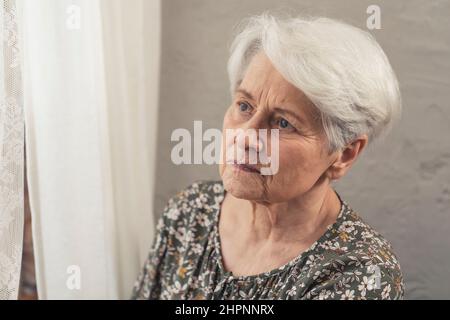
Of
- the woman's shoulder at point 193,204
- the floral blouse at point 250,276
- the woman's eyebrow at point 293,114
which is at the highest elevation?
the woman's eyebrow at point 293,114

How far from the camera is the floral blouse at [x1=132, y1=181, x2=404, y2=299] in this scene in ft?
3.92

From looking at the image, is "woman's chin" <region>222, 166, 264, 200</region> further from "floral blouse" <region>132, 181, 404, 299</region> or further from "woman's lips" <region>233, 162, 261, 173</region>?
"floral blouse" <region>132, 181, 404, 299</region>

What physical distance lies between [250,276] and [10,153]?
0.62m

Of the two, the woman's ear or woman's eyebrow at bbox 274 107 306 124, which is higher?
woman's eyebrow at bbox 274 107 306 124

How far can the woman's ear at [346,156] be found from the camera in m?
1.22

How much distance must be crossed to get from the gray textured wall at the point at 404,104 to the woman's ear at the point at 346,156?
11cm

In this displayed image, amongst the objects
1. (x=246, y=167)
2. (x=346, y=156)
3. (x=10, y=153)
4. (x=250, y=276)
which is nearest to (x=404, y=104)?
(x=346, y=156)

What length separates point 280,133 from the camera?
1.19m

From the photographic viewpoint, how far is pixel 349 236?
127cm

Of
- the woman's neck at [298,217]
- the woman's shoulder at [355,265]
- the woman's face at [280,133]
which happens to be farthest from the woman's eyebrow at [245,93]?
the woman's shoulder at [355,265]

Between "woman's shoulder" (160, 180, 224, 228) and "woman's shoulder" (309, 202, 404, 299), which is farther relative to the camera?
"woman's shoulder" (160, 180, 224, 228)

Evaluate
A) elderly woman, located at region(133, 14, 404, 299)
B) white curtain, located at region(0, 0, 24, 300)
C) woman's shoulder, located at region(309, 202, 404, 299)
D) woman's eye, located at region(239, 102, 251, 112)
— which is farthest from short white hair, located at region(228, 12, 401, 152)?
white curtain, located at region(0, 0, 24, 300)

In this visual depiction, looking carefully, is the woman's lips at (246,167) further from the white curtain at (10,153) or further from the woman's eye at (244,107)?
the white curtain at (10,153)

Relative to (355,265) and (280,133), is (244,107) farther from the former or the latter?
(355,265)
